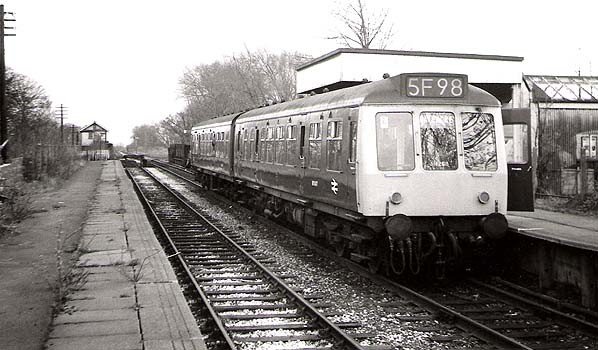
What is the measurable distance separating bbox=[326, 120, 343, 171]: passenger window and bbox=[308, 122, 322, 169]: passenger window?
1.77ft

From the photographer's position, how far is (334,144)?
11094 millimetres

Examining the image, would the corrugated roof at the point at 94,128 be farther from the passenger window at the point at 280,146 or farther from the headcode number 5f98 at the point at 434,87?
the headcode number 5f98 at the point at 434,87

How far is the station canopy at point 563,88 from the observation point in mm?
28312

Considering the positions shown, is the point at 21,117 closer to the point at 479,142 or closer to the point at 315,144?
the point at 315,144

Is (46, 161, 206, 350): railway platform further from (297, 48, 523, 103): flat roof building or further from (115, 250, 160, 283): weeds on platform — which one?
(297, 48, 523, 103): flat roof building

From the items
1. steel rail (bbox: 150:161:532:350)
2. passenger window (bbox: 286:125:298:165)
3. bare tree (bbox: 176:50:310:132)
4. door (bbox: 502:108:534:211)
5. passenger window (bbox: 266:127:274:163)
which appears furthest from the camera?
bare tree (bbox: 176:50:310:132)

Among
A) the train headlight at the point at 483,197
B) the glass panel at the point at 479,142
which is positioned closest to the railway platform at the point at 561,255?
the train headlight at the point at 483,197

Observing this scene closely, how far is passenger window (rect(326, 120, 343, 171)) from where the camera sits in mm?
10781

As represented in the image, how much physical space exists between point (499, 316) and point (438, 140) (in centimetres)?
277

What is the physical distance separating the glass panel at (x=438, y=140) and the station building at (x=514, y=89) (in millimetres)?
12102

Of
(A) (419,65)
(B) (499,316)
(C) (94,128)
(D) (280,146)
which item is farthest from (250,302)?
(C) (94,128)

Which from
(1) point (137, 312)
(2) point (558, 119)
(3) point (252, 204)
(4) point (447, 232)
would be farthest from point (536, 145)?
(1) point (137, 312)

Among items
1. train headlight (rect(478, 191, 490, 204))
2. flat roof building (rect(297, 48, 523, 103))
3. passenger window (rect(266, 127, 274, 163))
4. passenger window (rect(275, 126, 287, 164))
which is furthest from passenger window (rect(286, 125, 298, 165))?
flat roof building (rect(297, 48, 523, 103))

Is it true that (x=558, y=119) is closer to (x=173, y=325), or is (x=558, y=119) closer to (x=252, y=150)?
(x=252, y=150)
